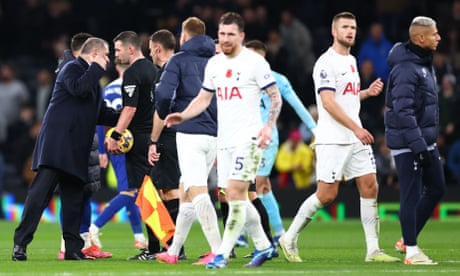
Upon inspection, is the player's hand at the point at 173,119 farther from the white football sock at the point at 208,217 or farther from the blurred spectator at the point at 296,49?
the blurred spectator at the point at 296,49

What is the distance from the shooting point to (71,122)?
14.4 meters

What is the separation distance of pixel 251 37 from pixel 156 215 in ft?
44.0

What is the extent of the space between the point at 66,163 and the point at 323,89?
298 centimetres

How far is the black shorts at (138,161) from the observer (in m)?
15.3

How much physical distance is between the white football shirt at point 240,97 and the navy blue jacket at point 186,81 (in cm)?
71

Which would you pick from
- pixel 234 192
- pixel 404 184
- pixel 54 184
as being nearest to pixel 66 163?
pixel 54 184

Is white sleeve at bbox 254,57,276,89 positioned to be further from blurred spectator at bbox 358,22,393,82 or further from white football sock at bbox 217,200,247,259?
blurred spectator at bbox 358,22,393,82

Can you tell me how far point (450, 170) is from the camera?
84.4 feet

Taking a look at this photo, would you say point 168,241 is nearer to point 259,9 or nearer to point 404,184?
point 404,184

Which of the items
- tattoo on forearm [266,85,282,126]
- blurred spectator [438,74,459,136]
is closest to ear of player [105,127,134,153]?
tattoo on forearm [266,85,282,126]

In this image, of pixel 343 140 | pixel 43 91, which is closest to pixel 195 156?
pixel 343 140

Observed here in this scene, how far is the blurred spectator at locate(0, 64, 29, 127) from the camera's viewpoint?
2753cm

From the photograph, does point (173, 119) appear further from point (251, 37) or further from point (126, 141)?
point (251, 37)

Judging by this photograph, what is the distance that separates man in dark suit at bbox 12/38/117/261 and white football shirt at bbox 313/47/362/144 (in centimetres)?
246
